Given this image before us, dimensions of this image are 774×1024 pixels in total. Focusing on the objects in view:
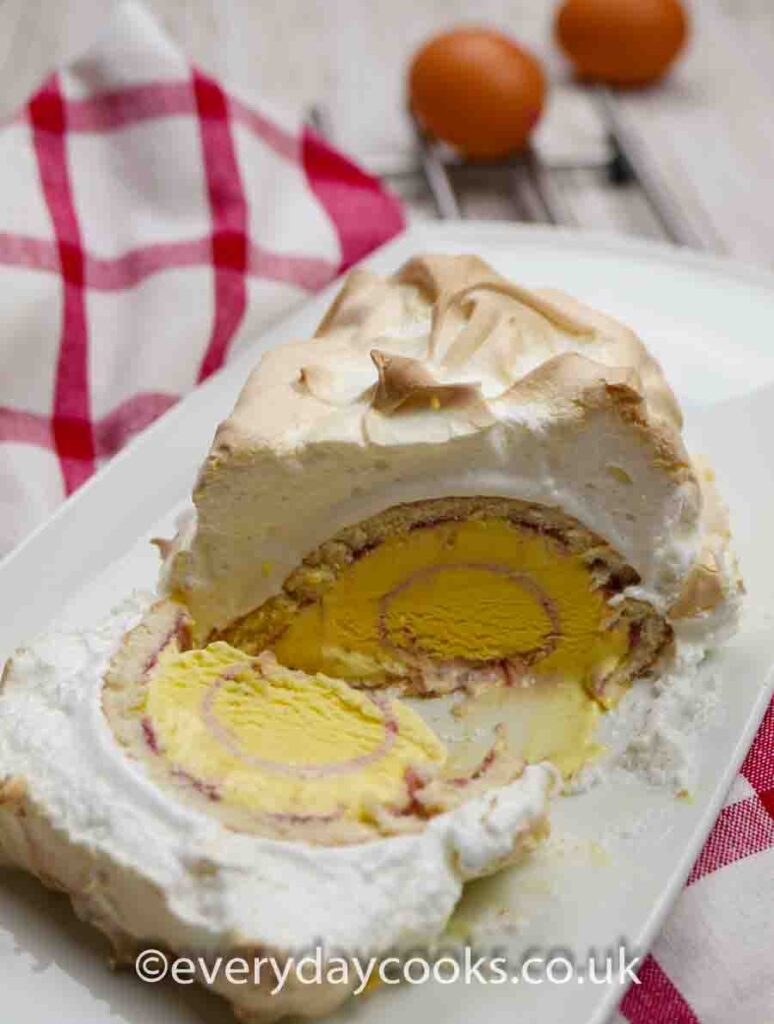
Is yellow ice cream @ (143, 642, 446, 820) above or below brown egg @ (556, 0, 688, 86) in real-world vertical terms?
below

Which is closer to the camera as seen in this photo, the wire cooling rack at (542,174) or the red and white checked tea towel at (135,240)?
the red and white checked tea towel at (135,240)

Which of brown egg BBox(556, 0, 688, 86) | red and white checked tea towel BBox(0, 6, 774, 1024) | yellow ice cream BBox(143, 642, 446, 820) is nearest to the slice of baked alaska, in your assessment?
yellow ice cream BBox(143, 642, 446, 820)

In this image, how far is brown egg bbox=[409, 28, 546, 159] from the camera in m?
4.61

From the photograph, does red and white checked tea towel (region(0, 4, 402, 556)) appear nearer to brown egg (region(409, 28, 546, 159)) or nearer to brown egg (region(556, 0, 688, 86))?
brown egg (region(409, 28, 546, 159))

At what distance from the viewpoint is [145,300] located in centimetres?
376

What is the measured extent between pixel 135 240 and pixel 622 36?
7.28ft

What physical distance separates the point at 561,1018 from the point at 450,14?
15.9 ft

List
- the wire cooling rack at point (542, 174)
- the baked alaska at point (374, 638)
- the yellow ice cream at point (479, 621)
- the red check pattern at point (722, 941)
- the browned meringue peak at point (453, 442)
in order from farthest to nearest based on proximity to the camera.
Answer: the wire cooling rack at point (542, 174) → the yellow ice cream at point (479, 621) → the browned meringue peak at point (453, 442) → the red check pattern at point (722, 941) → the baked alaska at point (374, 638)

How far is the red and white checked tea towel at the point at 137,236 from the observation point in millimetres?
3533

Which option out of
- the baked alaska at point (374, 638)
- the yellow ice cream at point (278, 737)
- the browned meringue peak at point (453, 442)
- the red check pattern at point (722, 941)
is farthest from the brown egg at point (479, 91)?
the red check pattern at point (722, 941)

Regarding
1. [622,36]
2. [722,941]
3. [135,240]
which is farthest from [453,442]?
[622,36]

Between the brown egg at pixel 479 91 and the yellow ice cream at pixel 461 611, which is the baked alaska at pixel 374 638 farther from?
the brown egg at pixel 479 91

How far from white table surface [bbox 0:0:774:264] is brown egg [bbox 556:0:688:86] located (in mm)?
123

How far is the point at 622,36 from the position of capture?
16.8 ft
